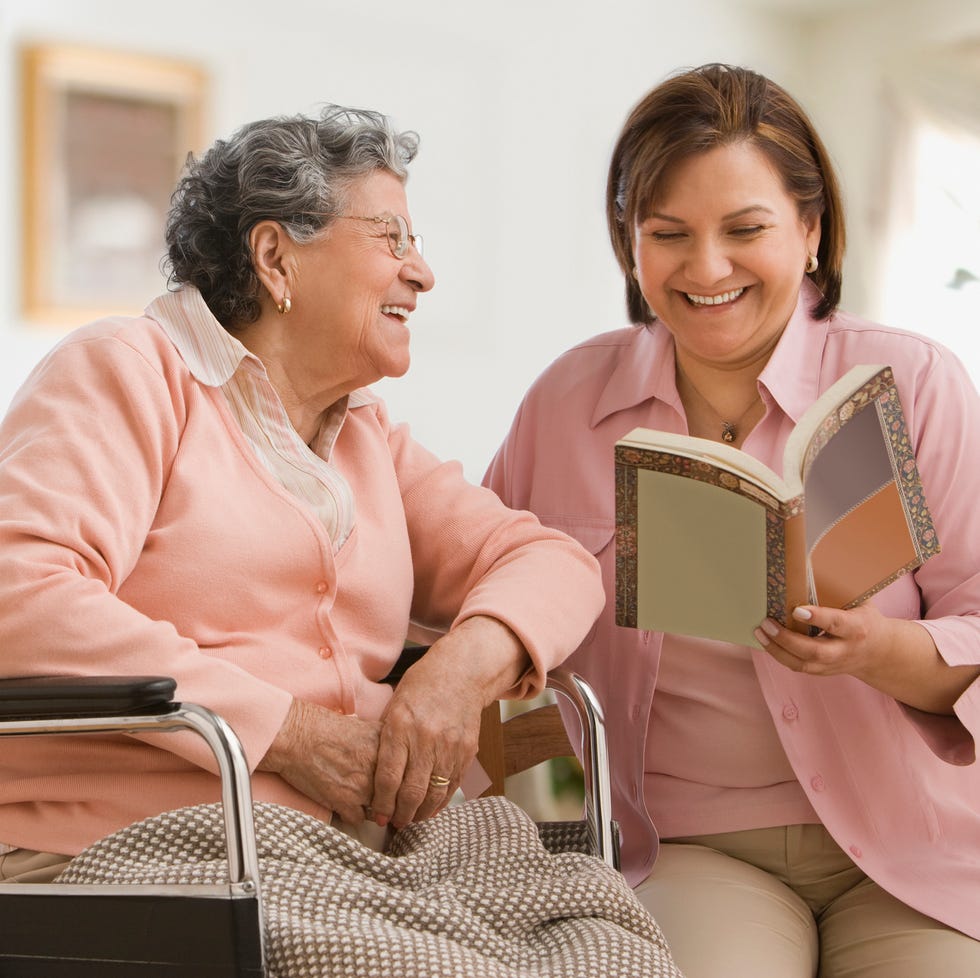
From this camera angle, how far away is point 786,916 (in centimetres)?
154

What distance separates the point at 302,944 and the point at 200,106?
2.84m

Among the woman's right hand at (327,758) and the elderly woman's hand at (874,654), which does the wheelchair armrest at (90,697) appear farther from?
the elderly woman's hand at (874,654)

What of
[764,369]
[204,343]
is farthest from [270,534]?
[764,369]

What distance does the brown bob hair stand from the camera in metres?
1.68

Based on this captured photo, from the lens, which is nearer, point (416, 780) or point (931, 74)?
point (416, 780)

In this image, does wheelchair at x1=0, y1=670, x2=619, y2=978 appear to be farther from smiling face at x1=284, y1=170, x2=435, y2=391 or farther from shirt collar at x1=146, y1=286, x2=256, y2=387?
smiling face at x1=284, y1=170, x2=435, y2=391

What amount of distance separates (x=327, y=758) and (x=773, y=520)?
0.56 m

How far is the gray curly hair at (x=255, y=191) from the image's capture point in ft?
5.31

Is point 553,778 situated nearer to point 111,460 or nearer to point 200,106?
point 200,106

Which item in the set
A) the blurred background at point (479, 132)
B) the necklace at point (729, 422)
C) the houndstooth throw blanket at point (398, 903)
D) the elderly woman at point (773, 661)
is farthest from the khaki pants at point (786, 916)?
the blurred background at point (479, 132)

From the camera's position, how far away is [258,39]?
3.56 meters

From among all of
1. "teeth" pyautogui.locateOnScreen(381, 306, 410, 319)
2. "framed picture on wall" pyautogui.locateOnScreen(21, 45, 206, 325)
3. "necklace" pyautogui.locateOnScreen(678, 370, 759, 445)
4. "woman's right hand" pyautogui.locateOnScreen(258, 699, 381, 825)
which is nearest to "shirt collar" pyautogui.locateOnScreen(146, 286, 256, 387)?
"teeth" pyautogui.locateOnScreen(381, 306, 410, 319)

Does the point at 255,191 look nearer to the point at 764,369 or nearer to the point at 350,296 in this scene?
the point at 350,296

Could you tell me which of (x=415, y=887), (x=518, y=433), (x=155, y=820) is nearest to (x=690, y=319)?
(x=518, y=433)
